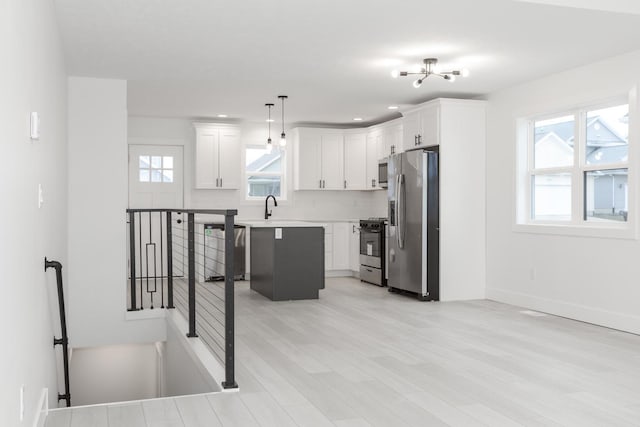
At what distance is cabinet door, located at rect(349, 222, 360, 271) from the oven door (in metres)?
0.44

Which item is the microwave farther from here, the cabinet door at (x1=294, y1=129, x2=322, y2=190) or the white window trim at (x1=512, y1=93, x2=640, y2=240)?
the white window trim at (x1=512, y1=93, x2=640, y2=240)

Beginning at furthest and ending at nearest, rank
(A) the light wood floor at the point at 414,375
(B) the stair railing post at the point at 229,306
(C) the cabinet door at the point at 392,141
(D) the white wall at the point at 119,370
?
(C) the cabinet door at the point at 392,141 < (D) the white wall at the point at 119,370 < (B) the stair railing post at the point at 229,306 < (A) the light wood floor at the point at 414,375

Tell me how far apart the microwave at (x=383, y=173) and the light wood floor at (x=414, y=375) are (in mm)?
3056

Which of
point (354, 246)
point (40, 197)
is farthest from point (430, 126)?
point (40, 197)

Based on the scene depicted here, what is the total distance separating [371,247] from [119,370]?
12.3 feet

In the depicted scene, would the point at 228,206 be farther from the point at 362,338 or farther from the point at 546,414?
the point at 546,414

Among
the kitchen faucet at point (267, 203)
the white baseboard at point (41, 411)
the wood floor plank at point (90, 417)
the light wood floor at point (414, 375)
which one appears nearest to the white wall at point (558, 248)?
the light wood floor at point (414, 375)

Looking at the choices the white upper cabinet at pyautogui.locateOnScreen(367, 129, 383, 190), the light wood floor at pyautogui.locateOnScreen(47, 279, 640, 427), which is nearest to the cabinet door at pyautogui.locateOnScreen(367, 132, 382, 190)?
the white upper cabinet at pyautogui.locateOnScreen(367, 129, 383, 190)

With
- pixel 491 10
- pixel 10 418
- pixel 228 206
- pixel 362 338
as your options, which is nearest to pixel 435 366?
pixel 362 338

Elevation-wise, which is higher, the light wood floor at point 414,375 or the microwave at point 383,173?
the microwave at point 383,173

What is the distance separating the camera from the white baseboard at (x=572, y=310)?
5.30 m

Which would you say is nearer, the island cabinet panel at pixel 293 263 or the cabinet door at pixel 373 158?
the island cabinet panel at pixel 293 263

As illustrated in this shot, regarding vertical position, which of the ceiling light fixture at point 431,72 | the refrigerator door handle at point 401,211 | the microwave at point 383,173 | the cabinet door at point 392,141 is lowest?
the refrigerator door handle at point 401,211

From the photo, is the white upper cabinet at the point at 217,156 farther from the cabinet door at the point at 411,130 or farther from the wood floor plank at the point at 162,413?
the wood floor plank at the point at 162,413
